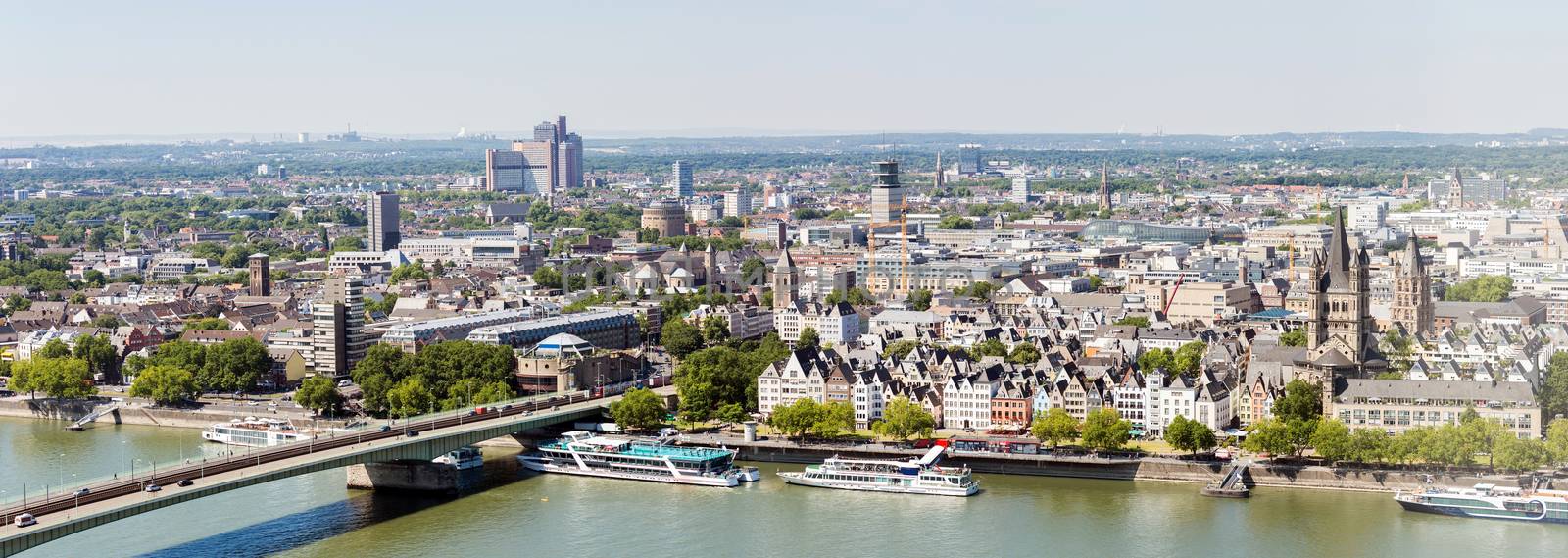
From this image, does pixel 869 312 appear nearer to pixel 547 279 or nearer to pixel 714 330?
pixel 714 330

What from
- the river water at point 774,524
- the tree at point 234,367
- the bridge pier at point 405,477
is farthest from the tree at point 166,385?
the bridge pier at point 405,477

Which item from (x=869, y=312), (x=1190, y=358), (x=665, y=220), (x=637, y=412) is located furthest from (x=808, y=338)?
(x=665, y=220)

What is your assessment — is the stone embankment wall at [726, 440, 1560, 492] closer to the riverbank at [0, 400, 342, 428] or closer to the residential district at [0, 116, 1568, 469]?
the residential district at [0, 116, 1568, 469]

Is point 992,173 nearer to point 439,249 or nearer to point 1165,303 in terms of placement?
point 439,249

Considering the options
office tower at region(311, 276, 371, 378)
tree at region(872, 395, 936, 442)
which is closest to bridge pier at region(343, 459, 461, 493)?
tree at region(872, 395, 936, 442)

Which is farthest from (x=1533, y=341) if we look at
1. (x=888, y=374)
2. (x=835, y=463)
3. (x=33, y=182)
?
(x=33, y=182)

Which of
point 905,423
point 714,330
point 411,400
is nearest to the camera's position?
point 905,423

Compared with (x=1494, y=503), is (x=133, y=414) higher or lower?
lower

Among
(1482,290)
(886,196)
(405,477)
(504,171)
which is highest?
(504,171)
